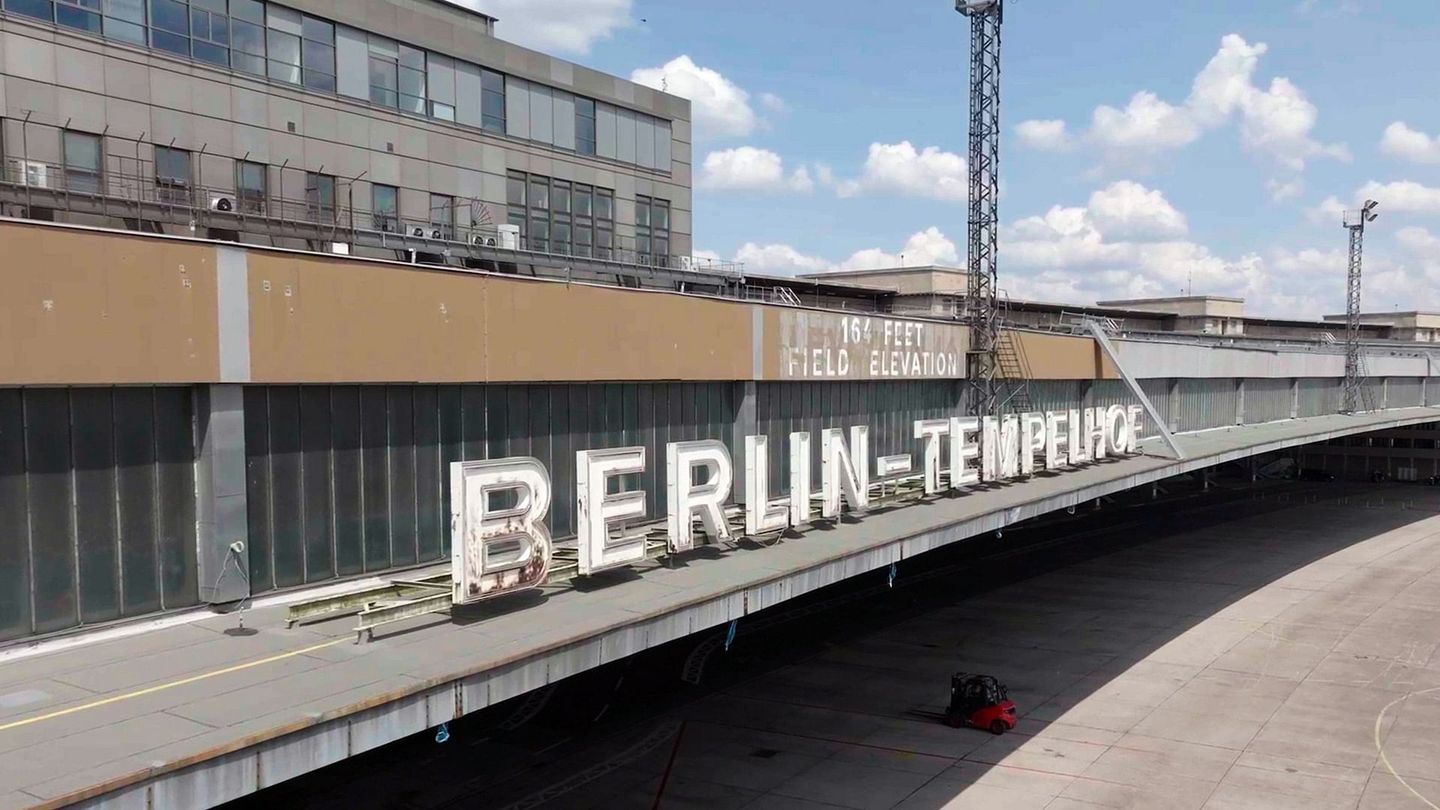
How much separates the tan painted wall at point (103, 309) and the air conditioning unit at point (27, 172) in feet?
37.5

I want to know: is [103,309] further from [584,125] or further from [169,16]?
[584,125]

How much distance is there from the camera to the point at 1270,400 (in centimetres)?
7356

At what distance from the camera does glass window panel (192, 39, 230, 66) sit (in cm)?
2978

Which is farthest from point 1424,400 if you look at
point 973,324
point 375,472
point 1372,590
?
point 375,472

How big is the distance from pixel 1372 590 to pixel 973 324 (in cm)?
2999

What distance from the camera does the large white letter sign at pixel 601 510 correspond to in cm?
2117

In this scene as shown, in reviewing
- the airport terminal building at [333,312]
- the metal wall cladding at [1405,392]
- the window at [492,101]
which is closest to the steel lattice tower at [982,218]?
the airport terminal building at [333,312]

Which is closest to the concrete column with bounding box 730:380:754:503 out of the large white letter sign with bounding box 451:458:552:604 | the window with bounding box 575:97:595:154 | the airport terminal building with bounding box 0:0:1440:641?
the airport terminal building with bounding box 0:0:1440:641

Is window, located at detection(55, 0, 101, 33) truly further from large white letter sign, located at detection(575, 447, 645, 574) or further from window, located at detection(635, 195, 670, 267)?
window, located at detection(635, 195, 670, 267)

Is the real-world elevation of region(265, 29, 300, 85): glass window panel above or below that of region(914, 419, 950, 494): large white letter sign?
above

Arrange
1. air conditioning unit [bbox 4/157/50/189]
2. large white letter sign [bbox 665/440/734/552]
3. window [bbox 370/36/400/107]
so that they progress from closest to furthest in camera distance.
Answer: large white letter sign [bbox 665/440/734/552] → air conditioning unit [bbox 4/157/50/189] → window [bbox 370/36/400/107]

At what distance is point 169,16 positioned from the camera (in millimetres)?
29125

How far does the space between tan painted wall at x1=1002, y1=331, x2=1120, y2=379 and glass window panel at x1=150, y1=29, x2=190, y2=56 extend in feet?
108

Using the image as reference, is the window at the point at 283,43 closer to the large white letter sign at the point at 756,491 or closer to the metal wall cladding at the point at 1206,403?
the large white letter sign at the point at 756,491
